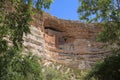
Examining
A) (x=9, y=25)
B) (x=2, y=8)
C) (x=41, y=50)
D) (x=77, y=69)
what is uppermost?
A: (x=2, y=8)

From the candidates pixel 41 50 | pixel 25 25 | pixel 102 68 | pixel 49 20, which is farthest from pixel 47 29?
pixel 25 25

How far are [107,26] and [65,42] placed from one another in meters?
18.7

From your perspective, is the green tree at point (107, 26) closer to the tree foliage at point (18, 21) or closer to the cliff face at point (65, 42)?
the tree foliage at point (18, 21)

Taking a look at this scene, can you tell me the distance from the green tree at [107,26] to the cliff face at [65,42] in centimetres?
1179

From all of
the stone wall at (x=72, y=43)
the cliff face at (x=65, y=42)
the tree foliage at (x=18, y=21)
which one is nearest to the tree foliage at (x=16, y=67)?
the tree foliage at (x=18, y=21)

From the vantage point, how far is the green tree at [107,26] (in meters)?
10.8

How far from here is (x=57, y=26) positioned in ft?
99.4

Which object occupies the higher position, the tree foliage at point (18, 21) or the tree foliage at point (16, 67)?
the tree foliage at point (18, 21)

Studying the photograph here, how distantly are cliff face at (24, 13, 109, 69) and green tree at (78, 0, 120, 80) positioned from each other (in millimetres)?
11794

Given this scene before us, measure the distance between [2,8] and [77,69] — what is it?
16.3 meters

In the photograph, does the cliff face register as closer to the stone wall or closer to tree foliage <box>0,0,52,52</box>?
the stone wall

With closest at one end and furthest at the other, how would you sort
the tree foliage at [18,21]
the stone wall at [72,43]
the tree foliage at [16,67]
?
the tree foliage at [18,21], the tree foliage at [16,67], the stone wall at [72,43]

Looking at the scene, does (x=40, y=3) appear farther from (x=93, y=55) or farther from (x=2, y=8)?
(x=93, y=55)

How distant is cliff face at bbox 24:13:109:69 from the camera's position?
25084 mm
